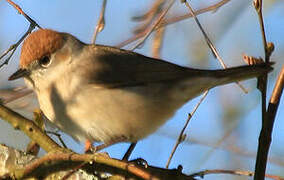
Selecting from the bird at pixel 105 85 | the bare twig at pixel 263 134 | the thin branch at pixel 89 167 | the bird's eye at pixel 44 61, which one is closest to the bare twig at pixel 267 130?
the bare twig at pixel 263 134

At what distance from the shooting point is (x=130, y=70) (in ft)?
10.4

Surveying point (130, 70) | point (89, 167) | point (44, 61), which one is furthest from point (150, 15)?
point (89, 167)

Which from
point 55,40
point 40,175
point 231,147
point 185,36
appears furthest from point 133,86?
point 185,36

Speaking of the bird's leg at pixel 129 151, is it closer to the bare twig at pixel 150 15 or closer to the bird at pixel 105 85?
the bird at pixel 105 85

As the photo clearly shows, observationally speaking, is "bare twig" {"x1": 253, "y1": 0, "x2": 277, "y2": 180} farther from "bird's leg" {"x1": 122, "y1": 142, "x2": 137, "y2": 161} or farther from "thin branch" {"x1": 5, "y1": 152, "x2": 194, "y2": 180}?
"bird's leg" {"x1": 122, "y1": 142, "x2": 137, "y2": 161}

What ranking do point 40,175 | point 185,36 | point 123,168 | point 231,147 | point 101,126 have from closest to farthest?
point 123,168 < point 40,175 < point 101,126 < point 231,147 < point 185,36

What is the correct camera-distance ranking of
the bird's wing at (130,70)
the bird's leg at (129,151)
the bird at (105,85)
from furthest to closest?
the bird's leg at (129,151), the bird's wing at (130,70), the bird at (105,85)

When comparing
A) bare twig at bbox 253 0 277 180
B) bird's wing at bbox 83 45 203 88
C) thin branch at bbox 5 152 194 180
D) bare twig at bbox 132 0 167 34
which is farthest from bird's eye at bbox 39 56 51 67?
bare twig at bbox 253 0 277 180

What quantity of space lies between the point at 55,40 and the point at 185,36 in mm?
1737

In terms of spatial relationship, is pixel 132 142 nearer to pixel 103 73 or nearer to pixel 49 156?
Result: pixel 103 73

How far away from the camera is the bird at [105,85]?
2834 millimetres

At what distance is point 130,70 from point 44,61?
59 centimetres

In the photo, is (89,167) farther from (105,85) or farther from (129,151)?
(129,151)

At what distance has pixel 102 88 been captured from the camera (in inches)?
116
